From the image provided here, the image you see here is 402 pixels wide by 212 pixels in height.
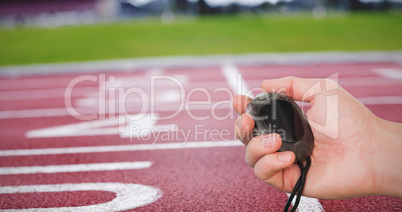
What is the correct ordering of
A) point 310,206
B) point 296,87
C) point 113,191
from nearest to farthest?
point 296,87, point 310,206, point 113,191

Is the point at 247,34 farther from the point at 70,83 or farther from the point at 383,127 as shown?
the point at 383,127

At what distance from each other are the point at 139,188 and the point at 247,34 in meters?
16.6

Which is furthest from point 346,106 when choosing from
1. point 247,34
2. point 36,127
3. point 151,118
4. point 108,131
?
point 247,34

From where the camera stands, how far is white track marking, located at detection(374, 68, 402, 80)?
8694 millimetres

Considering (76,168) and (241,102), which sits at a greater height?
(241,102)

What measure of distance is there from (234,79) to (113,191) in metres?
6.84

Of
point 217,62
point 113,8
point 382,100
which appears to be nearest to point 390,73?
point 382,100

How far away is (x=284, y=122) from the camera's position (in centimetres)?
203

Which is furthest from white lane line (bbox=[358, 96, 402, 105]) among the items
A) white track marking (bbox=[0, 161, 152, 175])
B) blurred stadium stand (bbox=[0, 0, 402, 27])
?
blurred stadium stand (bbox=[0, 0, 402, 27])

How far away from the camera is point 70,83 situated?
966 centimetres

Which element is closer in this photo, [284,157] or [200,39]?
[284,157]

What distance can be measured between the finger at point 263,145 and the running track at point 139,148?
572mm

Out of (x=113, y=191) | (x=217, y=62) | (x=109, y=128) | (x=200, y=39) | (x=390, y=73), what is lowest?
(x=113, y=191)

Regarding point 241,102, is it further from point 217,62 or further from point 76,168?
point 217,62
